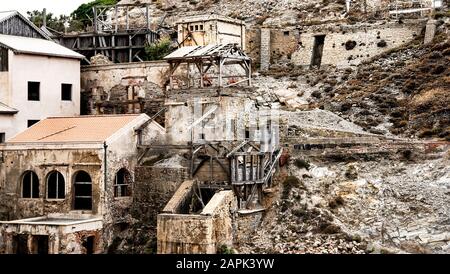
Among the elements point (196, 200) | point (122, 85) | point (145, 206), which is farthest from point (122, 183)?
point (122, 85)

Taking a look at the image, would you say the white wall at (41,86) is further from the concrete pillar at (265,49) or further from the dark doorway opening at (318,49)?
the dark doorway opening at (318,49)

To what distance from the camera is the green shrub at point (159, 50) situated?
61812mm

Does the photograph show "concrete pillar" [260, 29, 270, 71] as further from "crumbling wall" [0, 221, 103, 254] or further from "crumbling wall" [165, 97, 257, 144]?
"crumbling wall" [0, 221, 103, 254]

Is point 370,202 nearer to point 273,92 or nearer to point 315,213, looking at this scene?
point 315,213

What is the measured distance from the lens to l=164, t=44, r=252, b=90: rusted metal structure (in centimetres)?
5081

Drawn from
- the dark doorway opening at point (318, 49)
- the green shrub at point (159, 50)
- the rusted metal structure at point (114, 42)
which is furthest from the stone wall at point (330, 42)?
the green shrub at point (159, 50)

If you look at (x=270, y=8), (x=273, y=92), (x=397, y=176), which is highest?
(x=270, y=8)

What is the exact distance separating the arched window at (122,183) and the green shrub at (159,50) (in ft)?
47.9

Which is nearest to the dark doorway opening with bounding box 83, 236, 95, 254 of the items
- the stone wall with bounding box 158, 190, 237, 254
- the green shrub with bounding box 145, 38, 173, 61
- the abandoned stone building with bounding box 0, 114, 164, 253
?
the abandoned stone building with bounding box 0, 114, 164, 253

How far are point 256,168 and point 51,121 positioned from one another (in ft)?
42.1

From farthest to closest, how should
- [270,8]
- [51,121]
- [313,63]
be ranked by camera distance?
[270,8] < [313,63] < [51,121]

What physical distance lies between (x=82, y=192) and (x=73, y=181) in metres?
0.72

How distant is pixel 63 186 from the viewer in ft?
158

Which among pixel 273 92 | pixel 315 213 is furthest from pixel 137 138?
pixel 273 92
